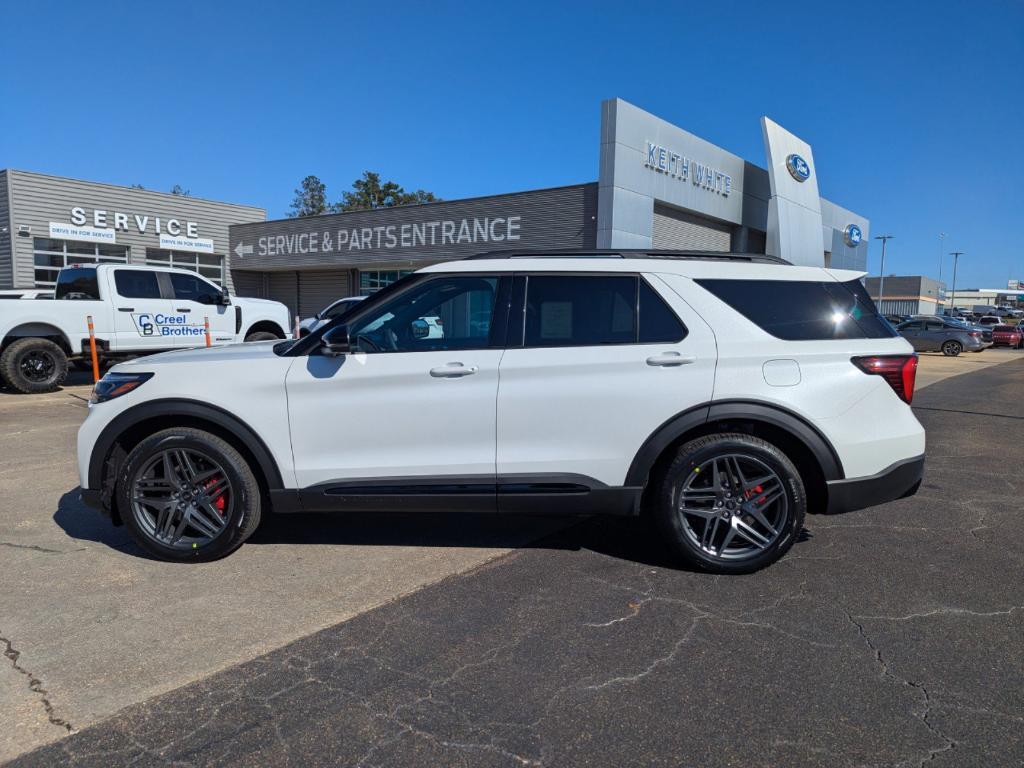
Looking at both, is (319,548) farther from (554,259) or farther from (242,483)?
(554,259)

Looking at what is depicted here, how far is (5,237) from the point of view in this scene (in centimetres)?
2331

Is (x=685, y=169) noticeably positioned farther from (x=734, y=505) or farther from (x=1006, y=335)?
(x=1006, y=335)

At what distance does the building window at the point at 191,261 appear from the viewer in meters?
26.4

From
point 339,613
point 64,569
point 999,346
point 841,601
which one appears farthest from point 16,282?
point 999,346

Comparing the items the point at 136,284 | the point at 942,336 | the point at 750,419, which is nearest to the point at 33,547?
the point at 750,419

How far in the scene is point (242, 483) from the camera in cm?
406

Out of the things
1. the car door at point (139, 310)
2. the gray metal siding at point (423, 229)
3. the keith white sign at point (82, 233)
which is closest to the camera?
the car door at point (139, 310)

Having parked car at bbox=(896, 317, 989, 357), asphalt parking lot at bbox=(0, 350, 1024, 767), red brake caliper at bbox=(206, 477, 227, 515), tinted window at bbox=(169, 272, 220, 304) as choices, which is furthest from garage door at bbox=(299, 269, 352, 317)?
red brake caliper at bbox=(206, 477, 227, 515)

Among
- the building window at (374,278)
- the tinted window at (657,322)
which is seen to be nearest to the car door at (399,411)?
the tinted window at (657,322)

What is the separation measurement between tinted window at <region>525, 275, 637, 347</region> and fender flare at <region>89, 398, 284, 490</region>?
63.4 inches

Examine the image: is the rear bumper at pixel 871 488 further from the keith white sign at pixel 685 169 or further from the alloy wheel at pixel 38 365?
the keith white sign at pixel 685 169

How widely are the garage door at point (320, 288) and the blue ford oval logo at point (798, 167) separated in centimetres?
1600

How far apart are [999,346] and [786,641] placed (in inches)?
1713

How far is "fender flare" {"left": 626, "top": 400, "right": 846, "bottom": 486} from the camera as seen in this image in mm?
3906
